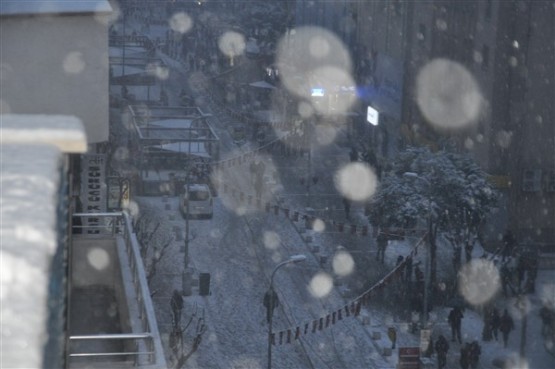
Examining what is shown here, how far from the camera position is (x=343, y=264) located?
1303 inches

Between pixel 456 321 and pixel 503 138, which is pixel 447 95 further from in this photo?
pixel 456 321

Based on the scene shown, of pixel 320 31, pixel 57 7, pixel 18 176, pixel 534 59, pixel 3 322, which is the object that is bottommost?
pixel 3 322

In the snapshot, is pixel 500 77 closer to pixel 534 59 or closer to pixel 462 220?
pixel 534 59

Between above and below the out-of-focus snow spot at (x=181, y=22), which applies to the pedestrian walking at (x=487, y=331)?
below

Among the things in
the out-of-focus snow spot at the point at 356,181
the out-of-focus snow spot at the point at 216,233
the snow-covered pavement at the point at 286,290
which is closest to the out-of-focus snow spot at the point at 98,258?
the snow-covered pavement at the point at 286,290

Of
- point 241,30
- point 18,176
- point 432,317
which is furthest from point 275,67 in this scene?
point 18,176

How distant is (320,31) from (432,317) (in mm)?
44081

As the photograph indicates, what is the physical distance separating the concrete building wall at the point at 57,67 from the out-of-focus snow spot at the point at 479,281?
18810 mm

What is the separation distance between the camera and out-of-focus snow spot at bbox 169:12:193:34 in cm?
9262

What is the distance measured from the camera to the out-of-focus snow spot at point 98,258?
1226cm

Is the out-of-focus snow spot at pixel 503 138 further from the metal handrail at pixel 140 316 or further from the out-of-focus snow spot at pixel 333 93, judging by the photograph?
the metal handrail at pixel 140 316

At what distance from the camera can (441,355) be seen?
24.0 metres

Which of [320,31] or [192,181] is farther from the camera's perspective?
[320,31]

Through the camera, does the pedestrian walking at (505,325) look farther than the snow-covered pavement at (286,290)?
Yes
